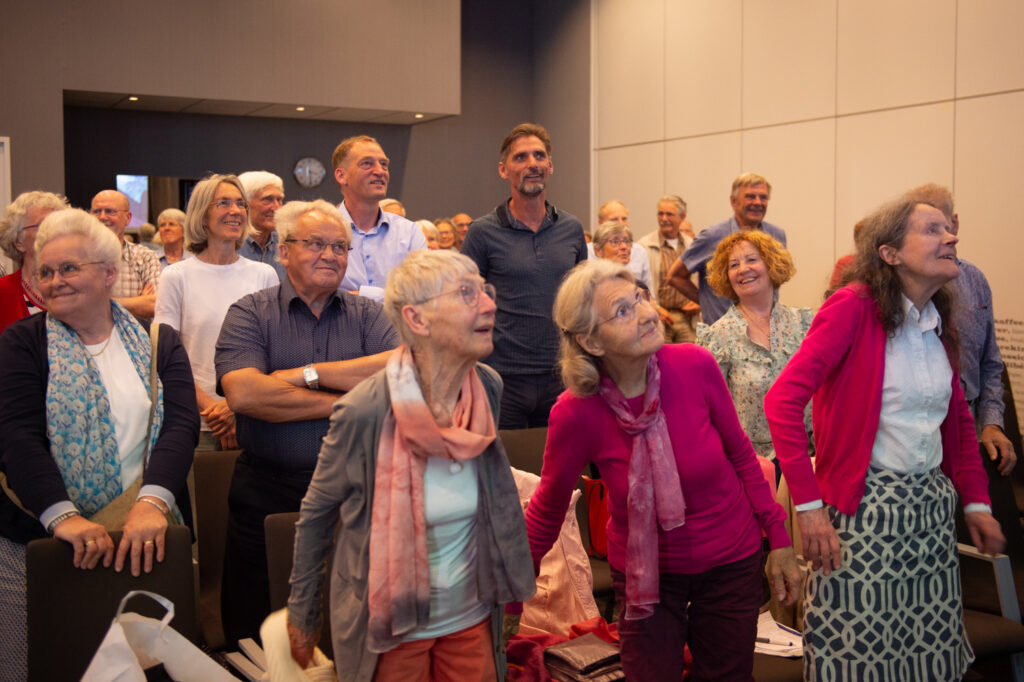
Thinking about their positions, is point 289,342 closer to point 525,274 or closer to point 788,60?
point 525,274

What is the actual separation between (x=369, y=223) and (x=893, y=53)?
16.7ft

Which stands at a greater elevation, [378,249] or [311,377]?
[378,249]

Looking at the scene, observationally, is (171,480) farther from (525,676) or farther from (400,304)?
(525,676)

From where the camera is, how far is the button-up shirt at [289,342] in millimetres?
2732

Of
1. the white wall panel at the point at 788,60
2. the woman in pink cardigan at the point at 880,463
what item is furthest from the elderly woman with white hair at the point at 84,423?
the white wall panel at the point at 788,60

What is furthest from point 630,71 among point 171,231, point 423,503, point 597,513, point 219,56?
point 423,503

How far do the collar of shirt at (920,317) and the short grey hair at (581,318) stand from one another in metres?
0.75

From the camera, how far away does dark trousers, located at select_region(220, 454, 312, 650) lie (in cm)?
275

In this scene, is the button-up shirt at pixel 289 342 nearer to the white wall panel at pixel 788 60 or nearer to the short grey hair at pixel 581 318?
the short grey hair at pixel 581 318

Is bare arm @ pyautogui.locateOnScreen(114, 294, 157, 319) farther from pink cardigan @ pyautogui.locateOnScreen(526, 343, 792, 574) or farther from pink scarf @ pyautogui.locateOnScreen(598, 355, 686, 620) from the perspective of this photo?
pink scarf @ pyautogui.locateOnScreen(598, 355, 686, 620)

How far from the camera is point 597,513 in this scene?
326cm

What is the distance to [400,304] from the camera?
200 centimetres

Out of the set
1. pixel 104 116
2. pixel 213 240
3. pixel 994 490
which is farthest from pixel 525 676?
pixel 104 116

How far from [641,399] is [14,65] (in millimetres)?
8020
